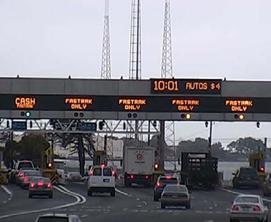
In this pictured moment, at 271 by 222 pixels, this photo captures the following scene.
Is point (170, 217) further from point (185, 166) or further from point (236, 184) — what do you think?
point (236, 184)

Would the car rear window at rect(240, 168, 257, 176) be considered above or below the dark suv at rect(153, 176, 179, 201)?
above

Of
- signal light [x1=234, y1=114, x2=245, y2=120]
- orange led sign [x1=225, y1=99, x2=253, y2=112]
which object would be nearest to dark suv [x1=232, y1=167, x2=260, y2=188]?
signal light [x1=234, y1=114, x2=245, y2=120]

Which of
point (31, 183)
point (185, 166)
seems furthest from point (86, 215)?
point (185, 166)

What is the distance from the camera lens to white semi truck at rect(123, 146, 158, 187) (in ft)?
254

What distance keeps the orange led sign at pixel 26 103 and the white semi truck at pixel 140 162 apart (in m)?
23.9

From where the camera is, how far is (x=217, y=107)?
177ft

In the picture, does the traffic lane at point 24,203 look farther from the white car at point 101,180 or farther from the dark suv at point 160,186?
the dark suv at point 160,186

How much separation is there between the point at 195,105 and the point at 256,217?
17.8 m

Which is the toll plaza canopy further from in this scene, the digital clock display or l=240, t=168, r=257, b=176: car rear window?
l=240, t=168, r=257, b=176: car rear window

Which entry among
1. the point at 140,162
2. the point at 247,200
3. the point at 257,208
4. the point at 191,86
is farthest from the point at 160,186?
the point at 257,208

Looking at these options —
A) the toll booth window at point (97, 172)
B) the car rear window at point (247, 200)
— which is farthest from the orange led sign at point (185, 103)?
the car rear window at point (247, 200)

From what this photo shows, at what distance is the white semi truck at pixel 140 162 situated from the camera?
77375 mm

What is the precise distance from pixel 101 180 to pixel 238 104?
1183 cm

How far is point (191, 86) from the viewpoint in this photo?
53.1 meters
